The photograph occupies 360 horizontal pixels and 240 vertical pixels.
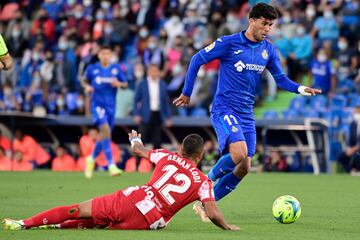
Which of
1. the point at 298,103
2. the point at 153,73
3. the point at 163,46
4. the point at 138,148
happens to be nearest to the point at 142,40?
the point at 163,46

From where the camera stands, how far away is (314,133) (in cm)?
2475

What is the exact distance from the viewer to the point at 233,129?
1220 cm

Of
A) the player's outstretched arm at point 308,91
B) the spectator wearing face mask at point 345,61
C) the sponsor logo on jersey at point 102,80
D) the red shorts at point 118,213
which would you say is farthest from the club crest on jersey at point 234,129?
the spectator wearing face mask at point 345,61

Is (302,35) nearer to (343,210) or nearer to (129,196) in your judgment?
(343,210)

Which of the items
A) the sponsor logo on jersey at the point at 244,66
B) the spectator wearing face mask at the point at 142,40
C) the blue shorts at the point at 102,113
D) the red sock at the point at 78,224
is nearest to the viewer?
the red sock at the point at 78,224

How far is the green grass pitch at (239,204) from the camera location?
10.0 metres

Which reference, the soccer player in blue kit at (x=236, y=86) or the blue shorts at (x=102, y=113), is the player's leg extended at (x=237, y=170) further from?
the blue shorts at (x=102, y=113)

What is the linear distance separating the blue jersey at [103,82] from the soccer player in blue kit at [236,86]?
835 cm

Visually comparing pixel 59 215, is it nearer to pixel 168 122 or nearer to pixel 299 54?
pixel 168 122

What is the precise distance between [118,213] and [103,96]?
426 inches

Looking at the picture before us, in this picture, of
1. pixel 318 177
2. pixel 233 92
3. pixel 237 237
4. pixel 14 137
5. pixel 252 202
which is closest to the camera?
pixel 237 237

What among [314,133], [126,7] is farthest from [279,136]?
[126,7]

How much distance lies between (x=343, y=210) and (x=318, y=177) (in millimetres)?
8123

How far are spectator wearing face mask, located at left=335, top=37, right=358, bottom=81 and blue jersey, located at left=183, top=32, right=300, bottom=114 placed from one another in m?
14.2
